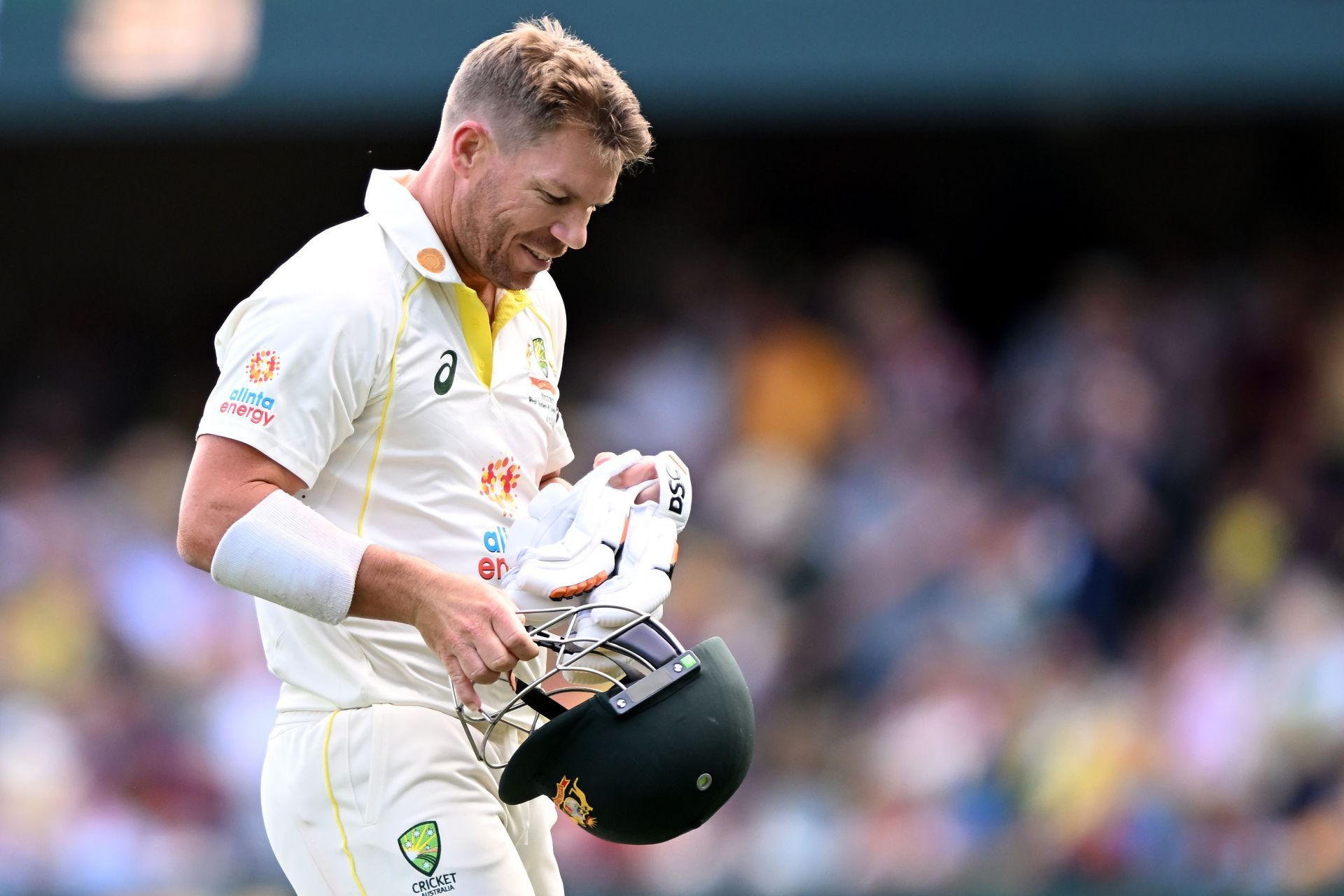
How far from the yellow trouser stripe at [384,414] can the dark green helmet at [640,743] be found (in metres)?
0.34

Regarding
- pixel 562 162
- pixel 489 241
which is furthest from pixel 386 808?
pixel 562 162

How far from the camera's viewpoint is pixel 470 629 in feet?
8.13

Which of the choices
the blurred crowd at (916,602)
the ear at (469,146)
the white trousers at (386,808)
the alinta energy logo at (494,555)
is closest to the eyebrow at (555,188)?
the ear at (469,146)

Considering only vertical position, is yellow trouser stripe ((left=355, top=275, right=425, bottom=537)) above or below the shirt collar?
below

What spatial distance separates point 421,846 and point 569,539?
51 cm

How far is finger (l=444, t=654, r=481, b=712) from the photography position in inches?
98.3

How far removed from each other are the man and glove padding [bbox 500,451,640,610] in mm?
51

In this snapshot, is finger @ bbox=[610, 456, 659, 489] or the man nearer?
the man

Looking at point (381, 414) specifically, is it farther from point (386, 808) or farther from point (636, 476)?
point (386, 808)

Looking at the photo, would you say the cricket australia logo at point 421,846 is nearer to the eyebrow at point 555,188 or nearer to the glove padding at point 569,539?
the glove padding at point 569,539

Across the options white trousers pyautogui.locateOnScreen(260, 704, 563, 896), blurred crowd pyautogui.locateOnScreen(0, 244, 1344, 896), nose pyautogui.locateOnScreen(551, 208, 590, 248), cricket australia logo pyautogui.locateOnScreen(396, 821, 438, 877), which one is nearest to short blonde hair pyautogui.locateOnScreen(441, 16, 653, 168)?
nose pyautogui.locateOnScreen(551, 208, 590, 248)

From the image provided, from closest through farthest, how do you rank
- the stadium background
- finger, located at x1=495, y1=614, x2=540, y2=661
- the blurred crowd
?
finger, located at x1=495, y1=614, x2=540, y2=661 → the blurred crowd → the stadium background

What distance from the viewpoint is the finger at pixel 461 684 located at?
8.20 ft

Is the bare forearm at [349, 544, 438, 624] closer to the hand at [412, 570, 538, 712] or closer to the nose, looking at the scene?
the hand at [412, 570, 538, 712]
